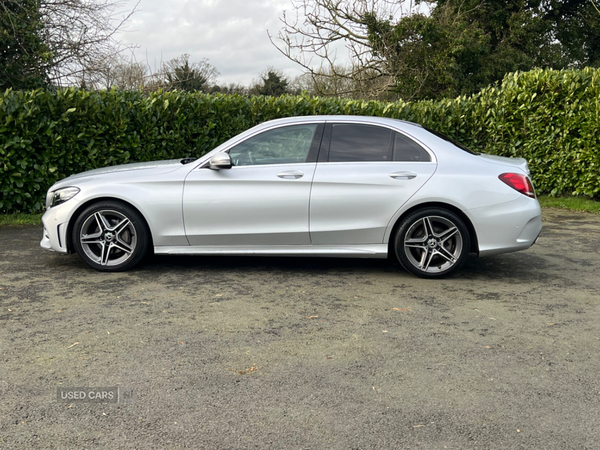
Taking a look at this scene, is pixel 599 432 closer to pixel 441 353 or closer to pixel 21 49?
pixel 441 353

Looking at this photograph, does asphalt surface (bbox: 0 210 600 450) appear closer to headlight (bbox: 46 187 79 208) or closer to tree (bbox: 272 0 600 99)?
headlight (bbox: 46 187 79 208)

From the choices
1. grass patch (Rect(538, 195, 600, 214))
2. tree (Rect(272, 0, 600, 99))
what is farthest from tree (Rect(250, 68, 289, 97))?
grass patch (Rect(538, 195, 600, 214))

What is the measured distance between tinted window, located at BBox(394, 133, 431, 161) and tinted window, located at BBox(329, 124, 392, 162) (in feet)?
0.27

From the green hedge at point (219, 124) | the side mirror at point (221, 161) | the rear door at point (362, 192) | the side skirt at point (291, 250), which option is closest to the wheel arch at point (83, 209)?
the side skirt at point (291, 250)

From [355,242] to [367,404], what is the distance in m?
3.01

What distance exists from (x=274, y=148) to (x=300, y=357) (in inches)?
115

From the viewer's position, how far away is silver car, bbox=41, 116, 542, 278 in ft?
20.2

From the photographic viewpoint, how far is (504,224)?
20.0 ft

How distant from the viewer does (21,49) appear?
1284cm

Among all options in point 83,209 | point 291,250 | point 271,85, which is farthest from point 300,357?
point 271,85

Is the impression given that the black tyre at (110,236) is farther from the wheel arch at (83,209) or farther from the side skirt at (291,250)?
the side skirt at (291,250)

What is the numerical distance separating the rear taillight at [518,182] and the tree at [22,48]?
1030cm

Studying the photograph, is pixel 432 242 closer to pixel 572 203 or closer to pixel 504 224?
pixel 504 224

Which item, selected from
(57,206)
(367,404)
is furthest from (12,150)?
(367,404)
